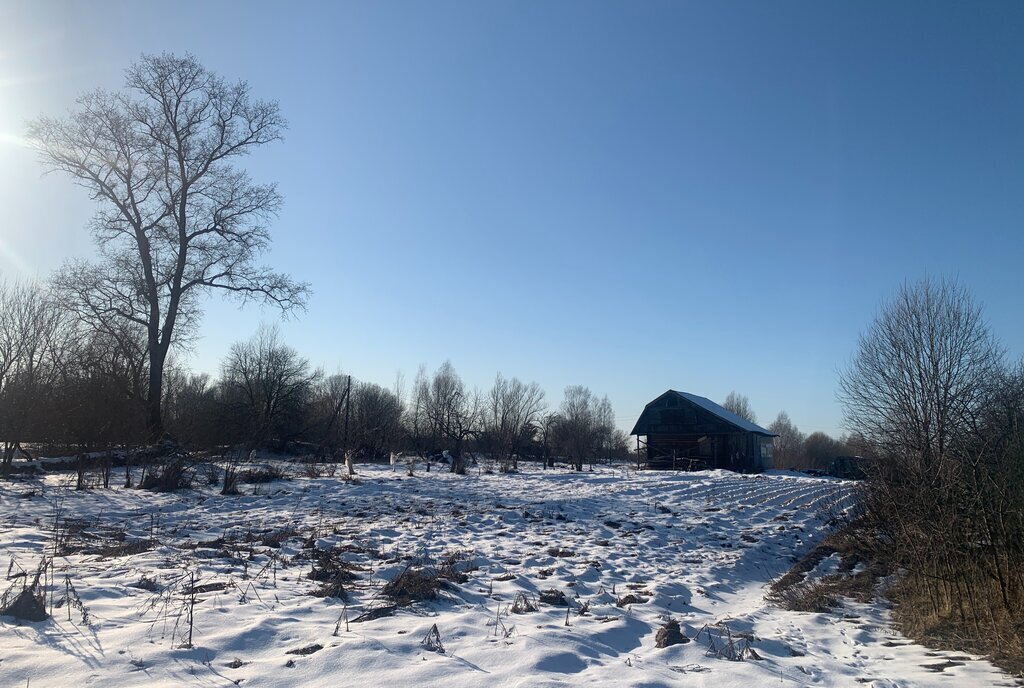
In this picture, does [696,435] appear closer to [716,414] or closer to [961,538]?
[716,414]

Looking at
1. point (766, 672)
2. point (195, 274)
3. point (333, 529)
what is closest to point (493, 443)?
point (195, 274)

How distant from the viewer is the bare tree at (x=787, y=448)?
6378cm

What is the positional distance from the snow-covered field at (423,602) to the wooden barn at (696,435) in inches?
1017

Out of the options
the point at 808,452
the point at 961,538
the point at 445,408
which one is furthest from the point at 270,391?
the point at 808,452

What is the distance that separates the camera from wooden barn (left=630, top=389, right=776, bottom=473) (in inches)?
1594

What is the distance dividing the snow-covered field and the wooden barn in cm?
2583

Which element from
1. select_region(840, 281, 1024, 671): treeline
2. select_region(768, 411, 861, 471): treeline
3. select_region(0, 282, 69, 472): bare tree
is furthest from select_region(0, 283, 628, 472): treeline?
select_region(768, 411, 861, 471): treeline

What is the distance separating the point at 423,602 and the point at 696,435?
3660 centimetres

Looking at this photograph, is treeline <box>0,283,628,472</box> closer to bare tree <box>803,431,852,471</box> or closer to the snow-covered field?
the snow-covered field

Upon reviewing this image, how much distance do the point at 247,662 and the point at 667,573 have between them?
6.79m

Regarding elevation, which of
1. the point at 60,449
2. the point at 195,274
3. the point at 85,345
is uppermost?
the point at 195,274

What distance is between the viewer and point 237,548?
898cm

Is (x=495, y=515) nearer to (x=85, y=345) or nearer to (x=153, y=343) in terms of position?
(x=85, y=345)

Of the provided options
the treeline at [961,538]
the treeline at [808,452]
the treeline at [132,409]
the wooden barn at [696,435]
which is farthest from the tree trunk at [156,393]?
the treeline at [808,452]
